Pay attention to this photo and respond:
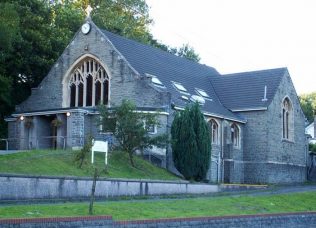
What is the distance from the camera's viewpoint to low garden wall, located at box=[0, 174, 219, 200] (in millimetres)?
22500

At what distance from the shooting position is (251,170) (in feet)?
154

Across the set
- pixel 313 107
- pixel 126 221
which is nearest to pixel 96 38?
pixel 126 221

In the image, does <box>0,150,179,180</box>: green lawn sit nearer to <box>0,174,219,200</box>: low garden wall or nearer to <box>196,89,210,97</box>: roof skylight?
<box>0,174,219,200</box>: low garden wall

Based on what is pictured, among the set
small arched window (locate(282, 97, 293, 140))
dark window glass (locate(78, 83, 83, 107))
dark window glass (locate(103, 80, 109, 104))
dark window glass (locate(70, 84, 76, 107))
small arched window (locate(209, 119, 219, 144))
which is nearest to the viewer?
dark window glass (locate(103, 80, 109, 104))

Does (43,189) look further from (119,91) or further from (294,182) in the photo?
(294,182)

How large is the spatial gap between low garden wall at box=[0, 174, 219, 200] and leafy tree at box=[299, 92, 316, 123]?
70577 millimetres

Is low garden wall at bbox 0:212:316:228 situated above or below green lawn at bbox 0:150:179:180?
below

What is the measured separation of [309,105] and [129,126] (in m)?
72.5

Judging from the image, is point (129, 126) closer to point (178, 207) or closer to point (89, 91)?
point (178, 207)

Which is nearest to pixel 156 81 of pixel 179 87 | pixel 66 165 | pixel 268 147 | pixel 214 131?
pixel 179 87

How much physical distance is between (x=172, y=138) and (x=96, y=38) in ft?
33.1

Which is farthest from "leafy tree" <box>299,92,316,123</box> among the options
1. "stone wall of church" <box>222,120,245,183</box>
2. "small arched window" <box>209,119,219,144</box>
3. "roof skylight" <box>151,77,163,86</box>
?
"roof skylight" <box>151,77,163,86</box>

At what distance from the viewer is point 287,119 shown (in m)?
50.7

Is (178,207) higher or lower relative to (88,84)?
lower
